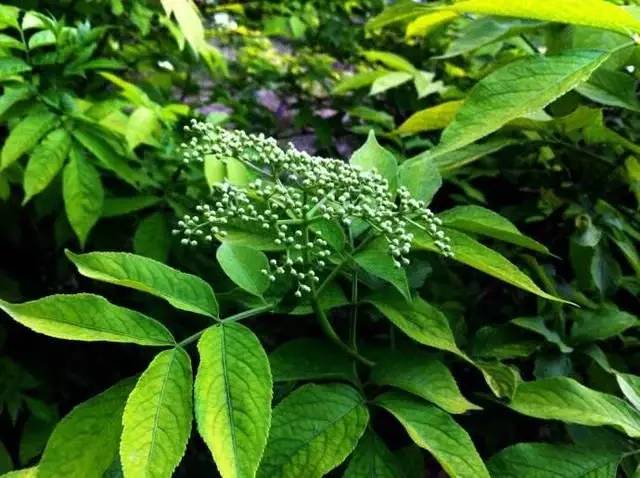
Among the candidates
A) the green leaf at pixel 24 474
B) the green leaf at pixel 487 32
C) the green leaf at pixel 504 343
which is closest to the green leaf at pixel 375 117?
the green leaf at pixel 487 32

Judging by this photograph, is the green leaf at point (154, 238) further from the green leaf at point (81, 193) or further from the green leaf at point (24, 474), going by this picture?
the green leaf at point (24, 474)

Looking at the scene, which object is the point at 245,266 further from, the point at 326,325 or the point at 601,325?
the point at 601,325

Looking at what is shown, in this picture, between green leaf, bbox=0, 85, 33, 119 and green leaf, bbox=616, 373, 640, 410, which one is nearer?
green leaf, bbox=616, 373, 640, 410

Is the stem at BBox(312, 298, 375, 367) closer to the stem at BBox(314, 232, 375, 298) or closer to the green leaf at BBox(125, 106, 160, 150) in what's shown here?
the stem at BBox(314, 232, 375, 298)

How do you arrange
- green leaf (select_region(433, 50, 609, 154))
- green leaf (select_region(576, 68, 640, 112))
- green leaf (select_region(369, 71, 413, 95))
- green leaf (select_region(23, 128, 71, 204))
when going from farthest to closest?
green leaf (select_region(369, 71, 413, 95)), green leaf (select_region(23, 128, 71, 204)), green leaf (select_region(576, 68, 640, 112)), green leaf (select_region(433, 50, 609, 154))

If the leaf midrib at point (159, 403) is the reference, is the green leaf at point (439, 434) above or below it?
below

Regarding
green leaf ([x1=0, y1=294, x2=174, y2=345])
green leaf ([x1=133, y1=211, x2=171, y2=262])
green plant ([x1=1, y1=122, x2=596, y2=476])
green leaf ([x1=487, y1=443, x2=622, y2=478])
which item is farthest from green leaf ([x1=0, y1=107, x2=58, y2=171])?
green leaf ([x1=487, y1=443, x2=622, y2=478])
